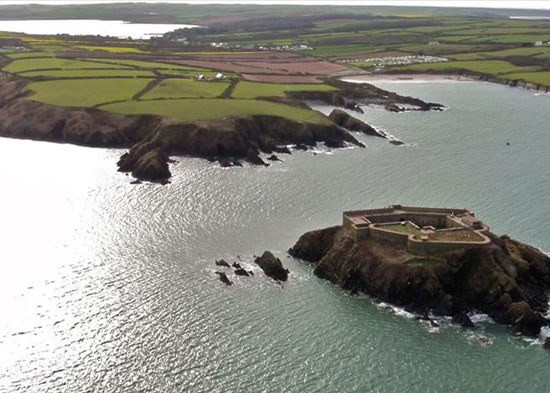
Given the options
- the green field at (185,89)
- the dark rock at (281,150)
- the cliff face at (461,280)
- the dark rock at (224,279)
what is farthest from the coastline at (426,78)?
the dark rock at (224,279)

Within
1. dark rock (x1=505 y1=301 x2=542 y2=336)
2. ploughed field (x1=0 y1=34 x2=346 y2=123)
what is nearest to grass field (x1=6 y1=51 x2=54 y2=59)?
ploughed field (x1=0 y1=34 x2=346 y2=123)

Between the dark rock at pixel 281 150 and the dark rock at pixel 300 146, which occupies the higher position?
the dark rock at pixel 281 150

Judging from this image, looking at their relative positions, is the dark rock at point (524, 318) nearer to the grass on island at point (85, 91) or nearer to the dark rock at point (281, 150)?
the dark rock at point (281, 150)

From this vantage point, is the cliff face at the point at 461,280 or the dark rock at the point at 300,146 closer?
the cliff face at the point at 461,280

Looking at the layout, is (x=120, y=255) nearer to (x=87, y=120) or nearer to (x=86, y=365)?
(x=86, y=365)

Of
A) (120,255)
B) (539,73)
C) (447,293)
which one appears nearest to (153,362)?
(120,255)

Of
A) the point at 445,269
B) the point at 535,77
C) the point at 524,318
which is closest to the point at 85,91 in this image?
the point at 445,269

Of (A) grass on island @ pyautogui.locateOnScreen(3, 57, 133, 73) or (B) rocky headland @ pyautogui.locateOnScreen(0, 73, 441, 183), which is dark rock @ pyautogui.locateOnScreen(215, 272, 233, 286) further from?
(A) grass on island @ pyautogui.locateOnScreen(3, 57, 133, 73)
